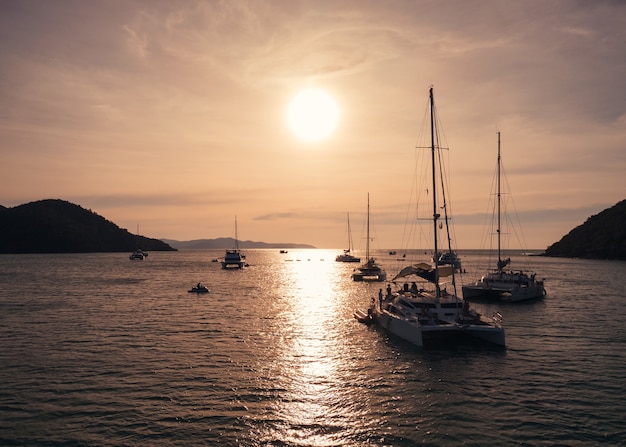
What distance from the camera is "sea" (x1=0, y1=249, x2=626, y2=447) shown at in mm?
16984

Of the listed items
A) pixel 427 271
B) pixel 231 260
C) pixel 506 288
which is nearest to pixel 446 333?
pixel 427 271

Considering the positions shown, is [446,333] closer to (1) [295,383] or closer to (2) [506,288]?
(1) [295,383]

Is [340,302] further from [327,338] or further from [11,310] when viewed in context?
[11,310]

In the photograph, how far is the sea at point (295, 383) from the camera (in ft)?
55.7

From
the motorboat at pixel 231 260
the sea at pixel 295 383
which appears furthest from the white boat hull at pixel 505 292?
the motorboat at pixel 231 260

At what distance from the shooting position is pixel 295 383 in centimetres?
2356

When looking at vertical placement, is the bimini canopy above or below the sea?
above

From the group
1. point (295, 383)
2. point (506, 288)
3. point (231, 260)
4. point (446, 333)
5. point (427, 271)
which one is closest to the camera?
point (295, 383)

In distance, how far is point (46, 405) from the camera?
19.7 m

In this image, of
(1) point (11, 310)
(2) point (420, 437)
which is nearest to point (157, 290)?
(1) point (11, 310)

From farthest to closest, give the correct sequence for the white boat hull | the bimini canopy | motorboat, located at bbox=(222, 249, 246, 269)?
motorboat, located at bbox=(222, 249, 246, 269), the white boat hull, the bimini canopy

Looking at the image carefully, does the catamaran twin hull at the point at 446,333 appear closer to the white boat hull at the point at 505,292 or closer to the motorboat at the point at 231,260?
→ the white boat hull at the point at 505,292

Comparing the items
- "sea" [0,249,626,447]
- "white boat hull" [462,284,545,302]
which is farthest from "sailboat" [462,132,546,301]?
"sea" [0,249,626,447]

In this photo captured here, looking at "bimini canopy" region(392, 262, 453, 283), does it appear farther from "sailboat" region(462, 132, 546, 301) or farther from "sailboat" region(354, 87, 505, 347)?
"sailboat" region(462, 132, 546, 301)
